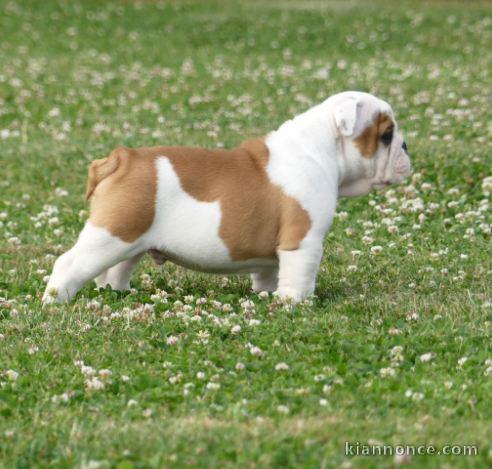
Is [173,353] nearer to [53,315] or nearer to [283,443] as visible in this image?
[53,315]

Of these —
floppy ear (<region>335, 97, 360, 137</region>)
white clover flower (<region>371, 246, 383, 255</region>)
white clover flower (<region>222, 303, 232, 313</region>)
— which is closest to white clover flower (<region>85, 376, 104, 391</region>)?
white clover flower (<region>222, 303, 232, 313</region>)

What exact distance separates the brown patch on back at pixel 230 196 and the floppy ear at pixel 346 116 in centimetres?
65

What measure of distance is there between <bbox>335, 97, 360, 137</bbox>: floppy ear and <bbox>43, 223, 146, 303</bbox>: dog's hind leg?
1.69m

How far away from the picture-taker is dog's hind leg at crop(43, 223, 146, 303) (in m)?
7.34

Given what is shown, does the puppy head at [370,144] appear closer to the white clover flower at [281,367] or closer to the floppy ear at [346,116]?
the floppy ear at [346,116]

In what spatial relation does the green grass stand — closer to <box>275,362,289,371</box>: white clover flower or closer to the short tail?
<box>275,362,289,371</box>: white clover flower

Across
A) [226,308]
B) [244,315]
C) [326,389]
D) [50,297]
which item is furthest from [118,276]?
[326,389]

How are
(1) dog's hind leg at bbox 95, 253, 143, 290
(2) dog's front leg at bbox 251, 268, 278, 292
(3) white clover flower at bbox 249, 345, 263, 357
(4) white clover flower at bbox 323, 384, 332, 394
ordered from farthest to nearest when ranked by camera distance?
(2) dog's front leg at bbox 251, 268, 278, 292 → (1) dog's hind leg at bbox 95, 253, 143, 290 → (3) white clover flower at bbox 249, 345, 263, 357 → (4) white clover flower at bbox 323, 384, 332, 394

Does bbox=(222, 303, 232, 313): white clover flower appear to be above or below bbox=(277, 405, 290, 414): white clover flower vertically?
below

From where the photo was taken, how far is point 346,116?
25.0 feet

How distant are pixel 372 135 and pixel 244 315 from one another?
1.71 meters

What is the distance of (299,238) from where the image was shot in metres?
7.48

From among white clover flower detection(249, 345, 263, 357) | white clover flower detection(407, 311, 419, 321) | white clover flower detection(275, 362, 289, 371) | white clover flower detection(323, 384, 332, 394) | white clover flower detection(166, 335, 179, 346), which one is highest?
white clover flower detection(323, 384, 332, 394)

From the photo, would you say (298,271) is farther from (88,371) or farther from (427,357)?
(88,371)
